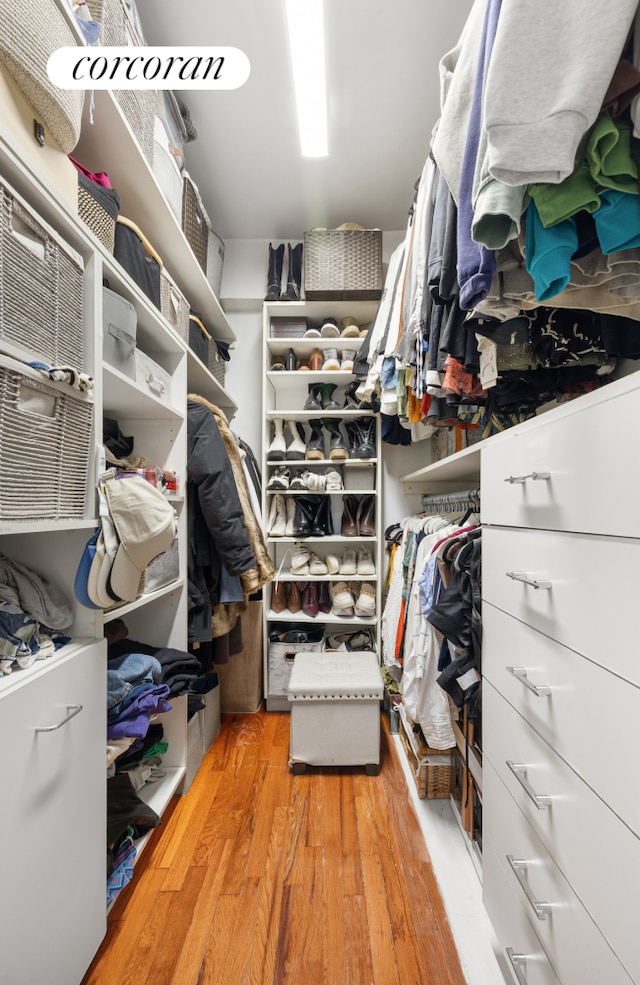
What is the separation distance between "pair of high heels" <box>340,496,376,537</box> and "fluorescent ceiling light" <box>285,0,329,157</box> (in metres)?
1.66

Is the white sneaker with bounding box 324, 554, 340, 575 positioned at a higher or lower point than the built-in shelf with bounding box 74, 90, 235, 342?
lower

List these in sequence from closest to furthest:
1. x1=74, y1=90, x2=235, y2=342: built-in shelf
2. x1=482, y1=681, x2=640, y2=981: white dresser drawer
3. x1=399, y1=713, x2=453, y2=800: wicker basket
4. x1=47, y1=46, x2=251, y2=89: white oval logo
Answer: x1=482, y1=681, x2=640, y2=981: white dresser drawer → x1=47, y1=46, x2=251, y2=89: white oval logo → x1=74, y1=90, x2=235, y2=342: built-in shelf → x1=399, y1=713, x2=453, y2=800: wicker basket

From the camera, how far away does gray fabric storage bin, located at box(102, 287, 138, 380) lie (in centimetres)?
104

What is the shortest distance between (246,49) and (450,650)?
2.13 meters

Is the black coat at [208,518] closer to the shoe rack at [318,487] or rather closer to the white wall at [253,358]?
the shoe rack at [318,487]

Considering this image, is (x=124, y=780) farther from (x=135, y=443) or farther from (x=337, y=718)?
(x=135, y=443)

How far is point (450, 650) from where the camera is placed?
4.07 ft

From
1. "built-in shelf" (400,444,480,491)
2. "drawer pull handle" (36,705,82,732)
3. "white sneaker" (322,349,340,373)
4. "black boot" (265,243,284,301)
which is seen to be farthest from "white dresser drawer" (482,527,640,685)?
"black boot" (265,243,284,301)

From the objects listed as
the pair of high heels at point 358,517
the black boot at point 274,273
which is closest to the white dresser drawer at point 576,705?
the pair of high heels at point 358,517

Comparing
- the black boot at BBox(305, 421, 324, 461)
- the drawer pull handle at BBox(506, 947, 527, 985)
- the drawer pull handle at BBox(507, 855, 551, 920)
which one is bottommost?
the drawer pull handle at BBox(506, 947, 527, 985)

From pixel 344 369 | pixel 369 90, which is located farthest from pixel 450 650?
pixel 369 90

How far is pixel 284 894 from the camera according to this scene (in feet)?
3.71

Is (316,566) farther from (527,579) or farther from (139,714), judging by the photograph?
(527,579)

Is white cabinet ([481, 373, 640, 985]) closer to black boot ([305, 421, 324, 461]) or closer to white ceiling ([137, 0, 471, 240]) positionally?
black boot ([305, 421, 324, 461])
